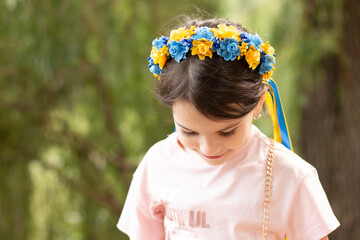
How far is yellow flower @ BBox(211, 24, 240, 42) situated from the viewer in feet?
4.12

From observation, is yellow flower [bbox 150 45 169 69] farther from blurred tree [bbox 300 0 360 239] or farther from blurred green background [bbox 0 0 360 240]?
blurred tree [bbox 300 0 360 239]

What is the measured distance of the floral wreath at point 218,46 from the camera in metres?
1.23

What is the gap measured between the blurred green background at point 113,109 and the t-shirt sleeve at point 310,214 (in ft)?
4.87

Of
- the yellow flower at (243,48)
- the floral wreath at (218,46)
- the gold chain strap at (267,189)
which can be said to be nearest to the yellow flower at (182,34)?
the floral wreath at (218,46)

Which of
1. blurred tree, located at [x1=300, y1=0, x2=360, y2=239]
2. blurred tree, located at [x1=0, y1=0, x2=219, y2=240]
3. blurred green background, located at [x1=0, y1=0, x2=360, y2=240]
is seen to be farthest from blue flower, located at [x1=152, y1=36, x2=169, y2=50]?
blurred tree, located at [x1=300, y1=0, x2=360, y2=239]

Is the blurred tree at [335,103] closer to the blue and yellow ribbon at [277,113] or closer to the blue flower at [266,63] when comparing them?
the blue and yellow ribbon at [277,113]

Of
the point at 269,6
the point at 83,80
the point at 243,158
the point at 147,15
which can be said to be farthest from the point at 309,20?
the point at 243,158

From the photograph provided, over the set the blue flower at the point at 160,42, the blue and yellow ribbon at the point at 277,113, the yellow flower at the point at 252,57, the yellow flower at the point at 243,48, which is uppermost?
the blue flower at the point at 160,42

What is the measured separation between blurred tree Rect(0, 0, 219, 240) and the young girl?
115 cm

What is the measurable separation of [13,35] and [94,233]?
135 cm

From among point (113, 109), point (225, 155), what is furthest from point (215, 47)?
point (113, 109)

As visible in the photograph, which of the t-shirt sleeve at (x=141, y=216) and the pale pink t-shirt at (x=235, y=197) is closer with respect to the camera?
the pale pink t-shirt at (x=235, y=197)

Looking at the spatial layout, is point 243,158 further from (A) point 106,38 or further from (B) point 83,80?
(B) point 83,80

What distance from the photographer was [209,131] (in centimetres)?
123
